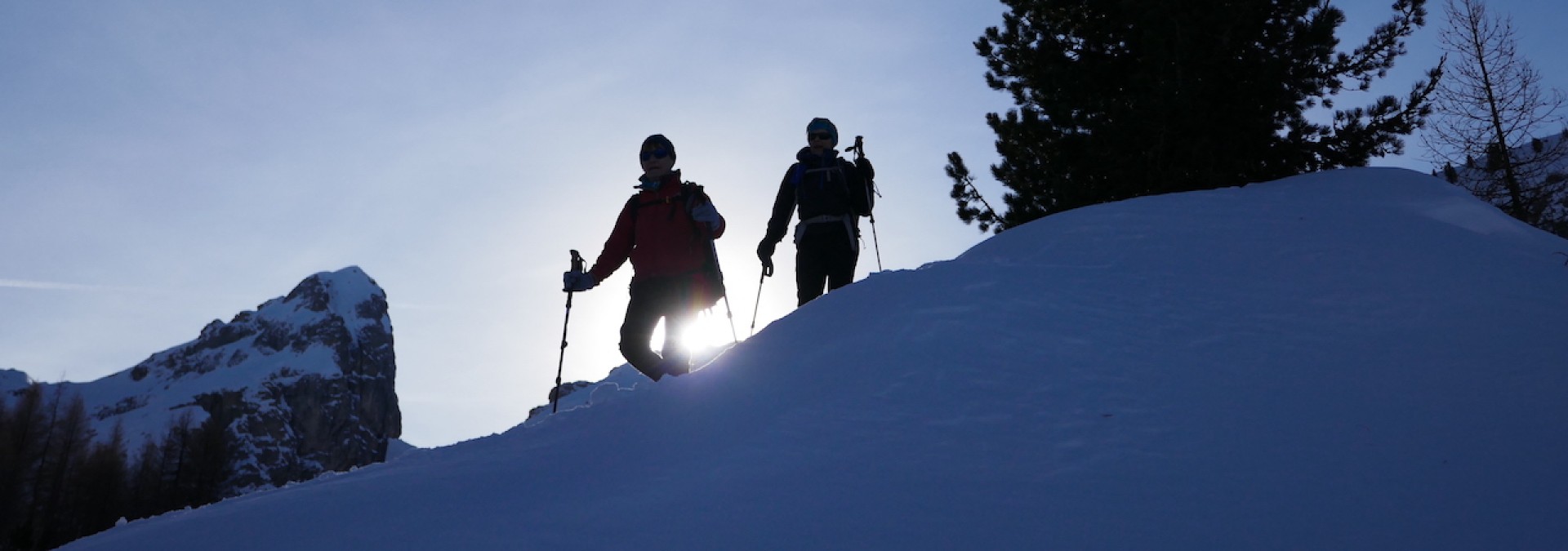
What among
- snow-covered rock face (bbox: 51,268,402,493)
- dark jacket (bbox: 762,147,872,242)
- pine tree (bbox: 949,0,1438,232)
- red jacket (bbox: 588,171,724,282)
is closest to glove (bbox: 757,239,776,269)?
dark jacket (bbox: 762,147,872,242)

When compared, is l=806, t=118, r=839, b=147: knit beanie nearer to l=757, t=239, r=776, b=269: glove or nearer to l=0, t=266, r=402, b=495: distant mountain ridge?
l=757, t=239, r=776, b=269: glove

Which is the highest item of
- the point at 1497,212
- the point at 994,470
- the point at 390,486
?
the point at 1497,212

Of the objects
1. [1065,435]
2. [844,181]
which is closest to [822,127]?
[844,181]

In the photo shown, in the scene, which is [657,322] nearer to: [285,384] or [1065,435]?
[1065,435]

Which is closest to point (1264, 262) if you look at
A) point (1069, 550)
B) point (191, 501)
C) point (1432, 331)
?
point (1432, 331)

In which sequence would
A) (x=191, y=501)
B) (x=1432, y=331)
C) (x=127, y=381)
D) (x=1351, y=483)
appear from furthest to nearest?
(x=127, y=381) → (x=191, y=501) → (x=1432, y=331) → (x=1351, y=483)

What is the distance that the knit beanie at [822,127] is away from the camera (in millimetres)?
7352

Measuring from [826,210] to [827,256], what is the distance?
1.23 ft

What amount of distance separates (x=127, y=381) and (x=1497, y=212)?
208329 millimetres

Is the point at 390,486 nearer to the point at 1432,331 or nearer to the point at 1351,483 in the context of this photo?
the point at 1351,483

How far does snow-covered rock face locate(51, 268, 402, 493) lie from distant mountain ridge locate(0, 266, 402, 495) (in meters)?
0.19

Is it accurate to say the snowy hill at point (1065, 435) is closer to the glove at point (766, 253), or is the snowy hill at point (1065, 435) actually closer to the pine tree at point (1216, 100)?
the glove at point (766, 253)

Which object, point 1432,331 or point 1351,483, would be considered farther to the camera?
point 1432,331

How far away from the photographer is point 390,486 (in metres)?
3.26
